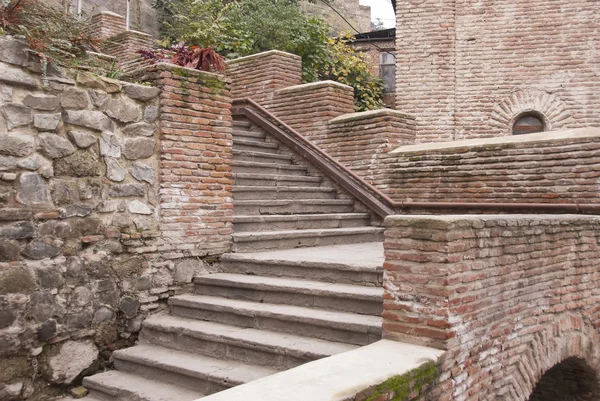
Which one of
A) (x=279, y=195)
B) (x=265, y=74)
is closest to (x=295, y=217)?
(x=279, y=195)

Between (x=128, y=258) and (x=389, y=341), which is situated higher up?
(x=128, y=258)

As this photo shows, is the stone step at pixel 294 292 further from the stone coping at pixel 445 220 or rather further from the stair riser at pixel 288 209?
the stair riser at pixel 288 209

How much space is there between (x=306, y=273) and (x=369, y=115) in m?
3.81

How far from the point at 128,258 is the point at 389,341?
7.54 feet

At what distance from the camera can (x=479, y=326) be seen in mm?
3627

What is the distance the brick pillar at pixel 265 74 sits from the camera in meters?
9.60

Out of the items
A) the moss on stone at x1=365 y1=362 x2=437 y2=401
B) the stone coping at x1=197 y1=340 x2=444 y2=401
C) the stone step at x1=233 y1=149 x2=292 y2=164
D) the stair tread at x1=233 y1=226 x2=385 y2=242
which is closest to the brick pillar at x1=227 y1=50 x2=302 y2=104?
the stone step at x1=233 y1=149 x2=292 y2=164

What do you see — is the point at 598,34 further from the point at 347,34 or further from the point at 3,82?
the point at 3,82

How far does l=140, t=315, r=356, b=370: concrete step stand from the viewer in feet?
12.8

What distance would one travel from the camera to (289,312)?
433cm

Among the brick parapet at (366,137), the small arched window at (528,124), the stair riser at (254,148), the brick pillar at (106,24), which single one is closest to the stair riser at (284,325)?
the stair riser at (254,148)

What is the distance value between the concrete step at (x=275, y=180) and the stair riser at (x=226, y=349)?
7.51 feet

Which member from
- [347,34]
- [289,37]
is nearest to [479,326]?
[289,37]

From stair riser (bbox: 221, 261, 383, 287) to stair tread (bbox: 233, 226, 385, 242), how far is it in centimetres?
36
